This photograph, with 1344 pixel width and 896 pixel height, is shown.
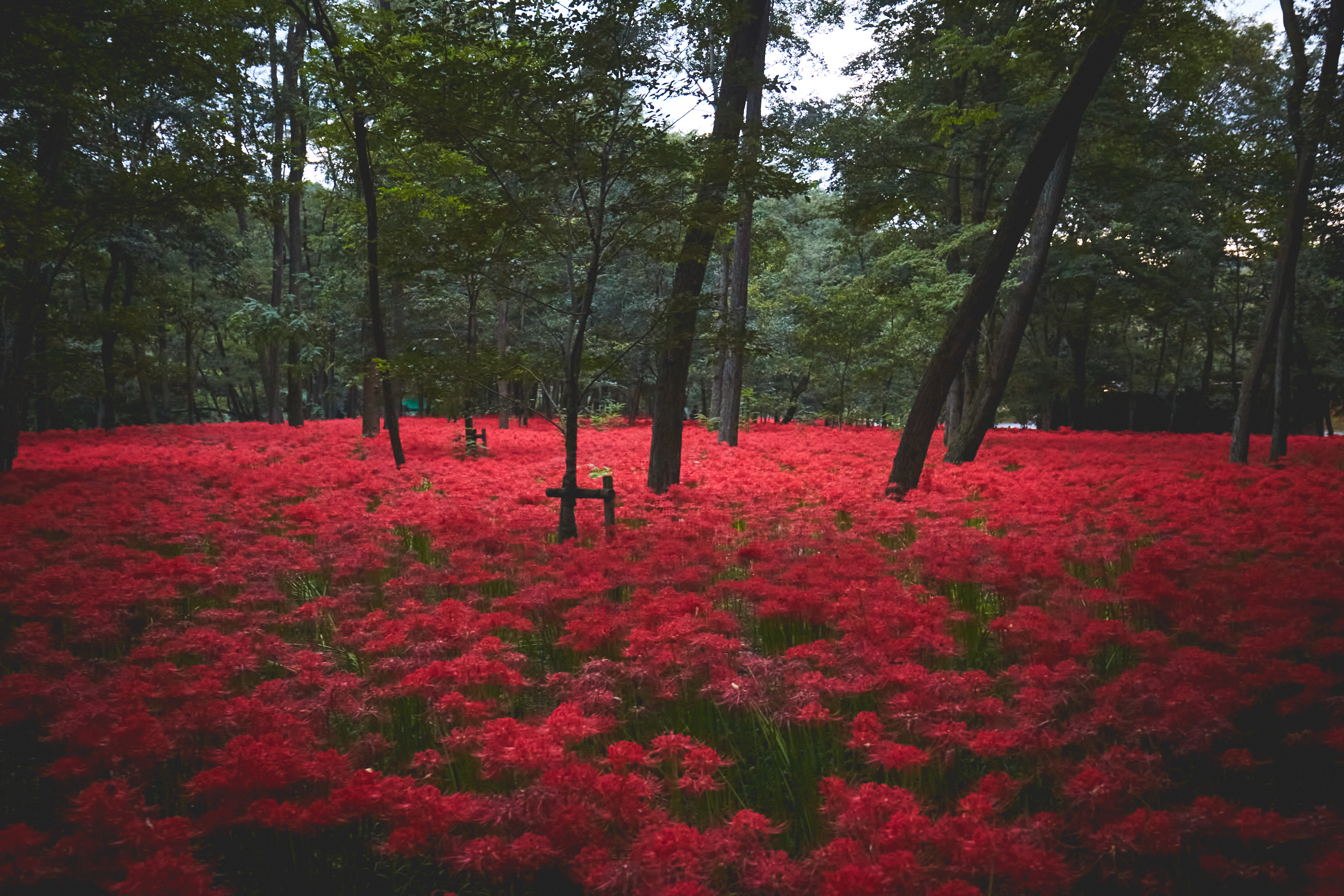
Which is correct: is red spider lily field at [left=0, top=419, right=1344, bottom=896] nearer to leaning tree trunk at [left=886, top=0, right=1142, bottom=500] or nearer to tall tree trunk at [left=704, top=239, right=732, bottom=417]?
tall tree trunk at [left=704, top=239, right=732, bottom=417]

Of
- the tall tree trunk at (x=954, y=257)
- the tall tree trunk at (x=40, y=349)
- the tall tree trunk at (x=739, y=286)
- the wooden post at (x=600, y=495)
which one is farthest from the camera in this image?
the tall tree trunk at (x=954, y=257)

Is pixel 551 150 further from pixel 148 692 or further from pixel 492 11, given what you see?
pixel 148 692

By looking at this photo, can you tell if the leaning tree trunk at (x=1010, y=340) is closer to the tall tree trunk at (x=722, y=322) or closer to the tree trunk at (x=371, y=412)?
the tall tree trunk at (x=722, y=322)

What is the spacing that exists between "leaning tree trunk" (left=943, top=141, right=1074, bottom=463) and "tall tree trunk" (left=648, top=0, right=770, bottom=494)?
438 centimetres

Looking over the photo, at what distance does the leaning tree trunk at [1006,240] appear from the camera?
588 centimetres

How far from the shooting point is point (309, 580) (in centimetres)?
405

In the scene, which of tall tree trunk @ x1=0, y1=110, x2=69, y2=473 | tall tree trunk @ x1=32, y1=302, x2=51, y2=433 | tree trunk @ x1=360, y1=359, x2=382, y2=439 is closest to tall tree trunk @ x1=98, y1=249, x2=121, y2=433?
tall tree trunk @ x1=32, y1=302, x2=51, y2=433

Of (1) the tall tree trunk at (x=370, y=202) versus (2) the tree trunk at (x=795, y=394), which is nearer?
(1) the tall tree trunk at (x=370, y=202)

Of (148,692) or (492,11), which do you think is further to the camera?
(492,11)

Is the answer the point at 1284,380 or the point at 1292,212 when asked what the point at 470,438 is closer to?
the point at 1292,212

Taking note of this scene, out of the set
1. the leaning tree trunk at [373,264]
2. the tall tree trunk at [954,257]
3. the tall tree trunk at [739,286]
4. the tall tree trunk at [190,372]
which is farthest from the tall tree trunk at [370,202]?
the tall tree trunk at [190,372]

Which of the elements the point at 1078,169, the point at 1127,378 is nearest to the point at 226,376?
the point at 1078,169

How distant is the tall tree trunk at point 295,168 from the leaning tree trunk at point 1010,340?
1233 centimetres

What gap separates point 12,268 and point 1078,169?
19.3 meters
